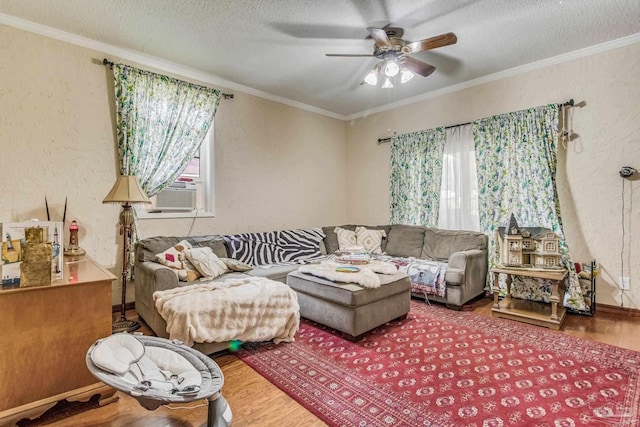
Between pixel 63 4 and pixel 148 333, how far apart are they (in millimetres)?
2882

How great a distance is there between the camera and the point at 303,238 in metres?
4.48

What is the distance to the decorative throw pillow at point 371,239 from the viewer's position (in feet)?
15.3

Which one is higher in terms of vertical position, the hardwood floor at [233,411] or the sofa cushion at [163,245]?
the sofa cushion at [163,245]

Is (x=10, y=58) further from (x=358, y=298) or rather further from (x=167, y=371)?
(x=358, y=298)

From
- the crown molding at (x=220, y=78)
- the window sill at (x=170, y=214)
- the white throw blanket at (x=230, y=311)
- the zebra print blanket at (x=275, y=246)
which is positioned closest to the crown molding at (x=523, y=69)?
the crown molding at (x=220, y=78)

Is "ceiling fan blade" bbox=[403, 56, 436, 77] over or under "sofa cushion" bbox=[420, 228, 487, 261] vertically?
over

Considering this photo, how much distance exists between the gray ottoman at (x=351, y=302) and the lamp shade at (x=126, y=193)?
1607 millimetres

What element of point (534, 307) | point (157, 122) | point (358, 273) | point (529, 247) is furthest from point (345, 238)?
point (157, 122)

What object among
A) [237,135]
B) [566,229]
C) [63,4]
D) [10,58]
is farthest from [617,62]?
[10,58]

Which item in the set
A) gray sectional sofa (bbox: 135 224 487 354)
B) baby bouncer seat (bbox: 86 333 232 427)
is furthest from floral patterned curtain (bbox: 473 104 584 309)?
baby bouncer seat (bbox: 86 333 232 427)

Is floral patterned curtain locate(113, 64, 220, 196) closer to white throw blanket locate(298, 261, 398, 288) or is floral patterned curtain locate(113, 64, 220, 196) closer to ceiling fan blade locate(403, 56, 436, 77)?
white throw blanket locate(298, 261, 398, 288)

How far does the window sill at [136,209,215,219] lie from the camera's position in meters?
3.52

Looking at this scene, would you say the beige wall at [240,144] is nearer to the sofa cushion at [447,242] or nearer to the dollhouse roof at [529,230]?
the dollhouse roof at [529,230]

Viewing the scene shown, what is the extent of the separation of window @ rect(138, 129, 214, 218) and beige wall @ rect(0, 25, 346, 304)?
92 millimetres
